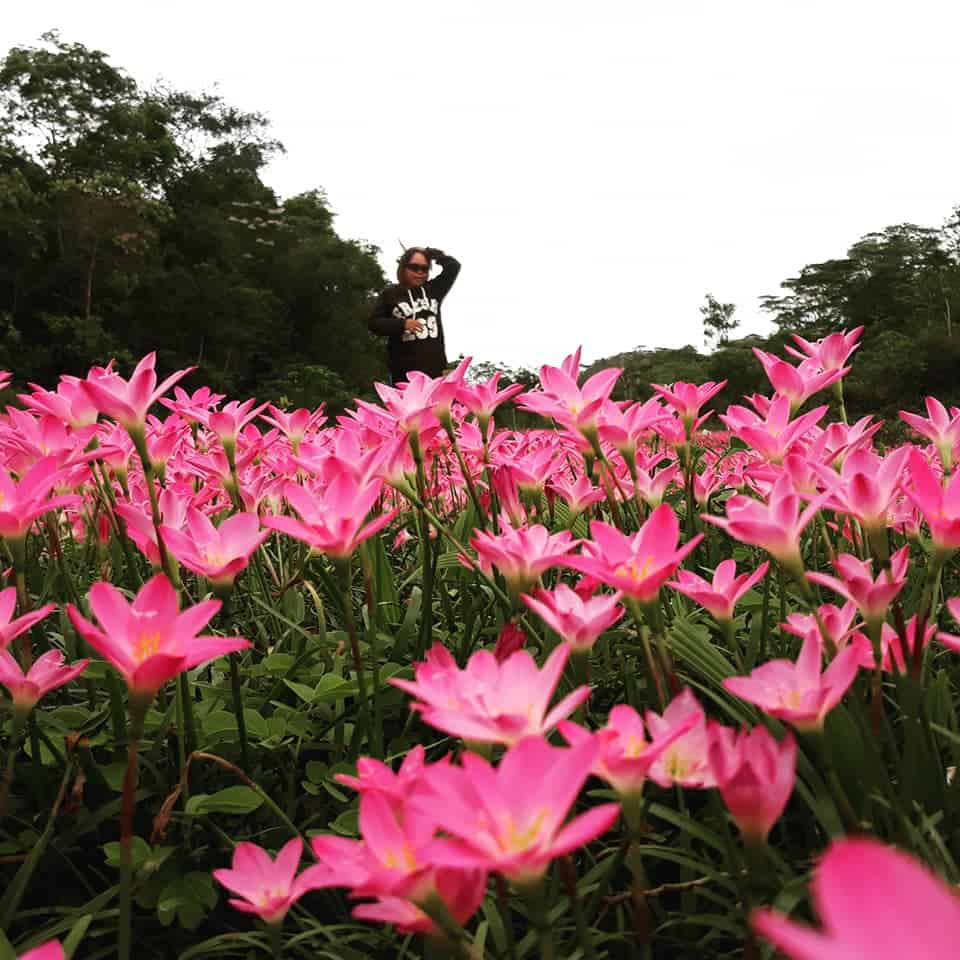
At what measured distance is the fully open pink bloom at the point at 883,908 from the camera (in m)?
0.24

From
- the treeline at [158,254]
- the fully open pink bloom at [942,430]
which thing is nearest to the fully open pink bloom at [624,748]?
the fully open pink bloom at [942,430]

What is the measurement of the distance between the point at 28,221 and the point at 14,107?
19.4ft

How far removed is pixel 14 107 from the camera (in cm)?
2592

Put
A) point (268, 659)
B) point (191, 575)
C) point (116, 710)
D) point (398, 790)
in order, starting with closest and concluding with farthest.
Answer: point (398, 790), point (116, 710), point (268, 659), point (191, 575)

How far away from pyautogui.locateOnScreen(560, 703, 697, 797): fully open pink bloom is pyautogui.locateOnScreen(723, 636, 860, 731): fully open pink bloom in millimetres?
91

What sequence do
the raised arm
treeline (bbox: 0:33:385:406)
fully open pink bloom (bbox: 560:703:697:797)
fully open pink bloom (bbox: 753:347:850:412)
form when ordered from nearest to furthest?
1. fully open pink bloom (bbox: 560:703:697:797)
2. fully open pink bloom (bbox: 753:347:850:412)
3. the raised arm
4. treeline (bbox: 0:33:385:406)

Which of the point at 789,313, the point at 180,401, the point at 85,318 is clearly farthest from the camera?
the point at 789,313

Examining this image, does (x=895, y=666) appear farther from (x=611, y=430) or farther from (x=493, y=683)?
(x=611, y=430)

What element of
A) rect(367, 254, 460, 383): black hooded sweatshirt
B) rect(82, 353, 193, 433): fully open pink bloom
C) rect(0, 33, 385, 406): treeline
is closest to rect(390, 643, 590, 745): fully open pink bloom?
rect(82, 353, 193, 433): fully open pink bloom

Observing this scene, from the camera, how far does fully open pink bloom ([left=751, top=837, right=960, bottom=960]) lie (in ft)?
0.77

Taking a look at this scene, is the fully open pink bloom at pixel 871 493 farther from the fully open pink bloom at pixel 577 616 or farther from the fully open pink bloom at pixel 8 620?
the fully open pink bloom at pixel 8 620

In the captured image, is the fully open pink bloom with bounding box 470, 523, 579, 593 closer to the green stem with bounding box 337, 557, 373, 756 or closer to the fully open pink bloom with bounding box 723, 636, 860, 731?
the green stem with bounding box 337, 557, 373, 756

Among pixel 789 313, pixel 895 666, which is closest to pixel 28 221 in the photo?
pixel 895 666

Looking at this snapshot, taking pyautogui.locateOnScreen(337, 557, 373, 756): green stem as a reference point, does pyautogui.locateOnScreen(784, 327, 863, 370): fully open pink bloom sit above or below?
above
